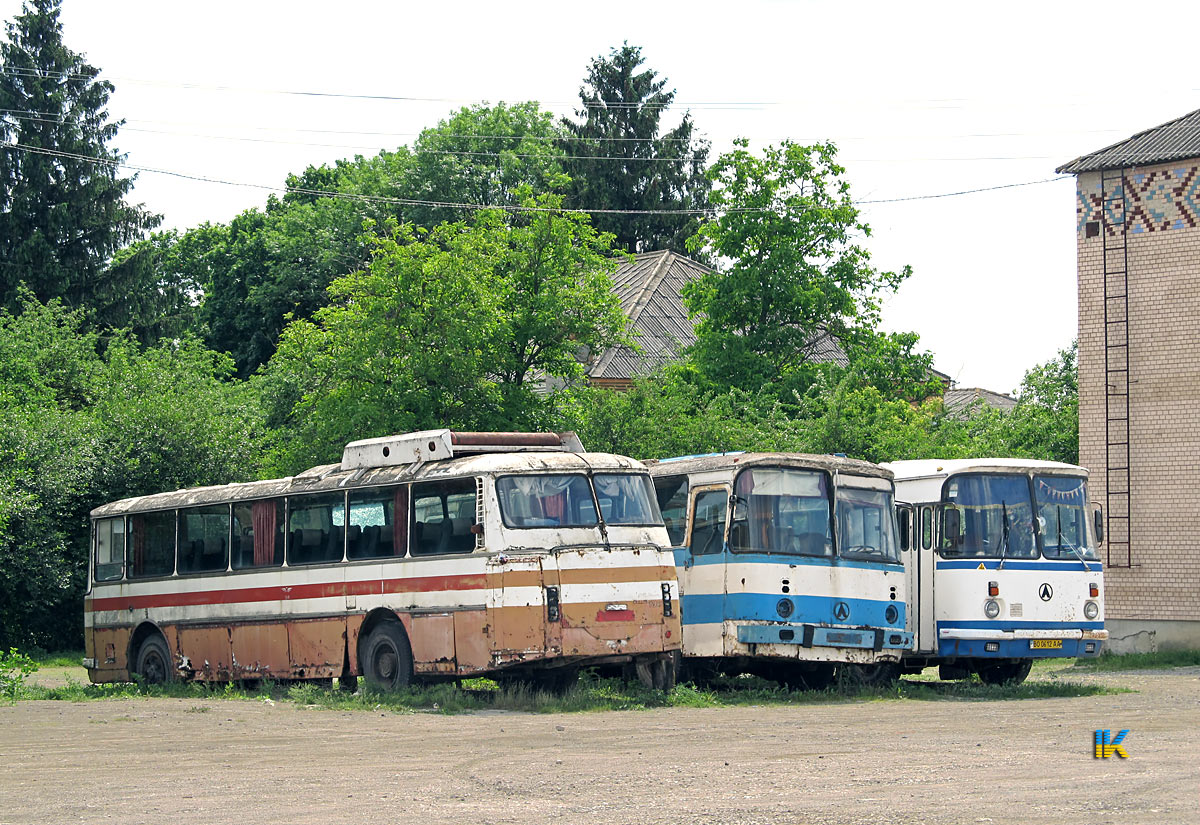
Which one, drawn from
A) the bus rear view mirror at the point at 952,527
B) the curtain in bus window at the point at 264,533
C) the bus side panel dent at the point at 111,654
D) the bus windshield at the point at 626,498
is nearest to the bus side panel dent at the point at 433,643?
the bus windshield at the point at 626,498

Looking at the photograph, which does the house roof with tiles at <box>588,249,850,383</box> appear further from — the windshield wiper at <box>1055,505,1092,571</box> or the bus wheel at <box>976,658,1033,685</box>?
the windshield wiper at <box>1055,505,1092,571</box>

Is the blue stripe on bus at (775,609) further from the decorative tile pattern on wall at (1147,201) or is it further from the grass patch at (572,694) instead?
the decorative tile pattern on wall at (1147,201)

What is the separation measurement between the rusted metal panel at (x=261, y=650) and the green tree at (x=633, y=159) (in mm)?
45494

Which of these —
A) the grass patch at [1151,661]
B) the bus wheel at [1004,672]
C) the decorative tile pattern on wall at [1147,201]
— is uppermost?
the decorative tile pattern on wall at [1147,201]

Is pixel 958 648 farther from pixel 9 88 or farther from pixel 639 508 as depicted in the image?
pixel 9 88

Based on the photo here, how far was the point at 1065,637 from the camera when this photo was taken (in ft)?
65.2

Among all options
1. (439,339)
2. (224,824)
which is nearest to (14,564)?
(439,339)

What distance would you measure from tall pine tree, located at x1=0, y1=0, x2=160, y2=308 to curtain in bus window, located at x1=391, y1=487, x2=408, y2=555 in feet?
115

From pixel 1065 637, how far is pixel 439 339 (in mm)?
13012

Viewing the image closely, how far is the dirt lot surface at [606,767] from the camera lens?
911 cm

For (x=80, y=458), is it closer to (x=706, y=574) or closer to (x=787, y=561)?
(x=706, y=574)

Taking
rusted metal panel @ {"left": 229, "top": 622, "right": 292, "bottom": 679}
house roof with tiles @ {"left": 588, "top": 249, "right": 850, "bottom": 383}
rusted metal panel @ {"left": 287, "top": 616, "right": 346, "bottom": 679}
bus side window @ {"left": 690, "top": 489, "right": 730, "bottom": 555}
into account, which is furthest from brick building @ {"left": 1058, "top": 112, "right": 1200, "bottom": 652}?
house roof with tiles @ {"left": 588, "top": 249, "right": 850, "bottom": 383}

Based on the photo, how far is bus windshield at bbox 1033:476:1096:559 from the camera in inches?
795

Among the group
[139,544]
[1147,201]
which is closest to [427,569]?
[139,544]
